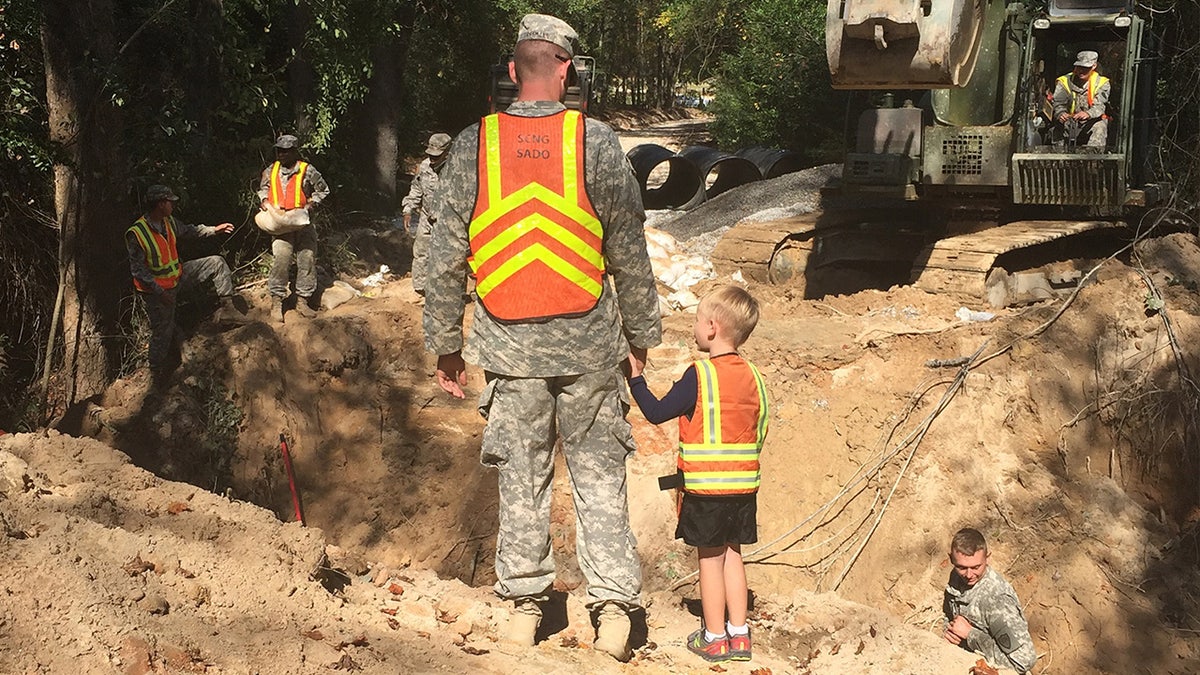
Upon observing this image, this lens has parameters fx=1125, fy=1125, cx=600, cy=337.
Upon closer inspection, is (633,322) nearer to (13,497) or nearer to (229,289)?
(13,497)

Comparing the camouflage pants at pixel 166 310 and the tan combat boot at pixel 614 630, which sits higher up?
the camouflage pants at pixel 166 310

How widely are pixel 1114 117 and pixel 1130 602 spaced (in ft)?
17.4

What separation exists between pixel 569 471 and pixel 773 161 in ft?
53.9

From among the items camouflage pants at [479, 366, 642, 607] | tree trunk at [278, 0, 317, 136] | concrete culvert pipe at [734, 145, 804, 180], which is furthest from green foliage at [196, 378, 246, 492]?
concrete culvert pipe at [734, 145, 804, 180]

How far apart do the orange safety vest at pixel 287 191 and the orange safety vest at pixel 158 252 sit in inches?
46.8

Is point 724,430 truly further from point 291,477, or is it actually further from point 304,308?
point 304,308

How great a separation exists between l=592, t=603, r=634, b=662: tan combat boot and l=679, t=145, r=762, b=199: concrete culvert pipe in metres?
14.5

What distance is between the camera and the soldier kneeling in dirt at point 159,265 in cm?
865

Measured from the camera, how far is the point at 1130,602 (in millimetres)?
7406

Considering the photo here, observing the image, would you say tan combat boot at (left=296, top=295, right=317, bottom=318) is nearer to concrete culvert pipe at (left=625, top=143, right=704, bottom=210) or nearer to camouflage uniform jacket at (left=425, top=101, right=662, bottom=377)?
camouflage uniform jacket at (left=425, top=101, right=662, bottom=377)

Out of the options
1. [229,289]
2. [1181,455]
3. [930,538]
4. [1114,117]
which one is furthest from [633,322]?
[1114,117]

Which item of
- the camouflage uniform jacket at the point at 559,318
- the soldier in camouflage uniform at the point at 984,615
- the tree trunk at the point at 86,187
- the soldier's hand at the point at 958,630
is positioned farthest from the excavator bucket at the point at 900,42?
the tree trunk at the point at 86,187

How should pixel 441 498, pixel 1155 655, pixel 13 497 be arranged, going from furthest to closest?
pixel 441 498, pixel 1155 655, pixel 13 497

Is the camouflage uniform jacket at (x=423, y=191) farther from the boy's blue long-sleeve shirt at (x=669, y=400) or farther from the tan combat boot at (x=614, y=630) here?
the tan combat boot at (x=614, y=630)
